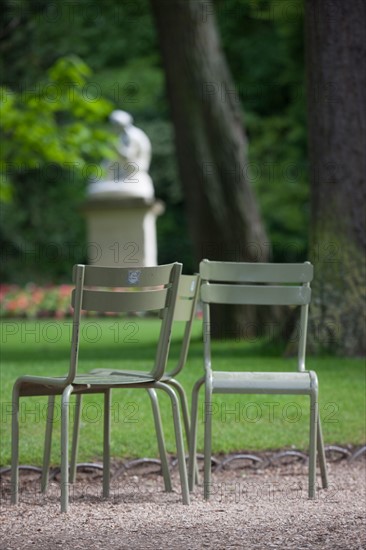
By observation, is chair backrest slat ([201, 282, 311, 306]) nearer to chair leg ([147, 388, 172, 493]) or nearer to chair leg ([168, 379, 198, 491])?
chair leg ([168, 379, 198, 491])

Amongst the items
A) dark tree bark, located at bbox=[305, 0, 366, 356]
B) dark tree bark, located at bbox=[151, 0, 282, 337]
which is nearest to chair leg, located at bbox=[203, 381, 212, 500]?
dark tree bark, located at bbox=[305, 0, 366, 356]

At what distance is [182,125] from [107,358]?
3.83m

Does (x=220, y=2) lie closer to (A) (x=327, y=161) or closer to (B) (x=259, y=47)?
(B) (x=259, y=47)

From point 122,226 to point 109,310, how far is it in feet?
53.8

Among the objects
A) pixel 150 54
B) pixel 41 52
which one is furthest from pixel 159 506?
pixel 150 54

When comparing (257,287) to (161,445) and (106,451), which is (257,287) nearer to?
(161,445)

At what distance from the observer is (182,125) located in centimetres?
1328

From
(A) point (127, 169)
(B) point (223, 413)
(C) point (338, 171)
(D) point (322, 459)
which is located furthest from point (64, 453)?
(A) point (127, 169)

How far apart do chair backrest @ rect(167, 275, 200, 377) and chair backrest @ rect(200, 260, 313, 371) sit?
0.17ft

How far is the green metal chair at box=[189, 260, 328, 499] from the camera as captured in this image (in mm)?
5523

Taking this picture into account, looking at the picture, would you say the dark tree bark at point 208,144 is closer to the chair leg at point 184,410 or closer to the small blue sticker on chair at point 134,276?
the chair leg at point 184,410

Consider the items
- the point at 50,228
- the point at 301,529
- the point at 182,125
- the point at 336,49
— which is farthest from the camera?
the point at 50,228

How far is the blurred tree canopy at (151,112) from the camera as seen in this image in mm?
28656

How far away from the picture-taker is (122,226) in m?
21.7
